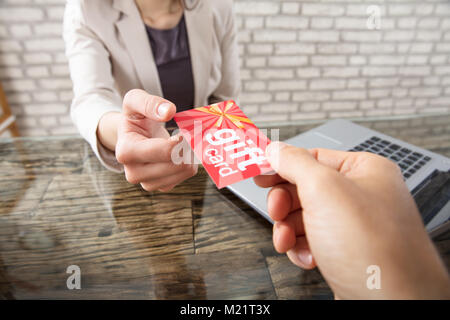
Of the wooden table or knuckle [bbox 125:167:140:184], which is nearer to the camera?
the wooden table

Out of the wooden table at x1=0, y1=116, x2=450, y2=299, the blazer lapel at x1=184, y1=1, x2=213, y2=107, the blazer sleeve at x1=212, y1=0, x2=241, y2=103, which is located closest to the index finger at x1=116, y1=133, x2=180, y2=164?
the wooden table at x1=0, y1=116, x2=450, y2=299

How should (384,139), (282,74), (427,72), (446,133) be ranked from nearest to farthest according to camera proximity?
(384,139)
(446,133)
(282,74)
(427,72)

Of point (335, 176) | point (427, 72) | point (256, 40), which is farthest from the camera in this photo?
point (427, 72)

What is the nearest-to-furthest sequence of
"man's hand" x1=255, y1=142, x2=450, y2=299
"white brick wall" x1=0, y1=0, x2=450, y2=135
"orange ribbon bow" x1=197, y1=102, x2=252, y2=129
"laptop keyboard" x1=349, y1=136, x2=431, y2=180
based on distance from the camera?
"man's hand" x1=255, y1=142, x2=450, y2=299
"orange ribbon bow" x1=197, y1=102, x2=252, y2=129
"laptop keyboard" x1=349, y1=136, x2=431, y2=180
"white brick wall" x1=0, y1=0, x2=450, y2=135

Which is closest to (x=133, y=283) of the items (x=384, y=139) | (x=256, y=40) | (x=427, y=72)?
(x=384, y=139)

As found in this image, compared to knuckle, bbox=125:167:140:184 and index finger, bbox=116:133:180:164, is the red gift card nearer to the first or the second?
index finger, bbox=116:133:180:164

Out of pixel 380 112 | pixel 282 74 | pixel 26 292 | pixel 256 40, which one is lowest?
pixel 380 112

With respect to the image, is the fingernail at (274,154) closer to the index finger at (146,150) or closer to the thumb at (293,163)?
the thumb at (293,163)

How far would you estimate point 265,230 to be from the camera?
53cm

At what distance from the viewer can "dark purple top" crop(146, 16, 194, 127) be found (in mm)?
983

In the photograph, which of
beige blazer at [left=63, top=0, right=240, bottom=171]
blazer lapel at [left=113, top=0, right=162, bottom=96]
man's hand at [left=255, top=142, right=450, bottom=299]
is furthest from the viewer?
blazer lapel at [left=113, top=0, right=162, bottom=96]

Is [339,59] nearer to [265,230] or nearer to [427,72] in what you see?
[427,72]

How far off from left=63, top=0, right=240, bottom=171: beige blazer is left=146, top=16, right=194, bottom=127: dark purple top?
29 millimetres

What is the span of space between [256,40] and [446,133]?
4.00ft
